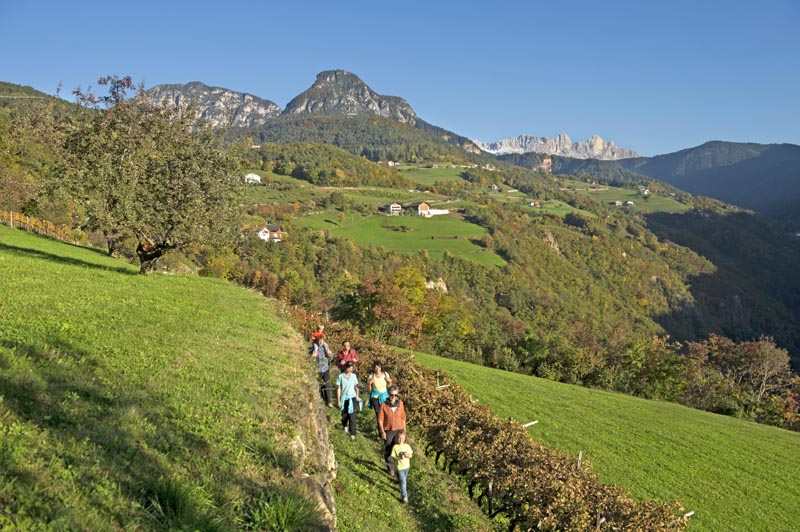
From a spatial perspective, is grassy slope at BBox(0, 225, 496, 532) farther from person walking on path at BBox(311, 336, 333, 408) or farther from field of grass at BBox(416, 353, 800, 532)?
field of grass at BBox(416, 353, 800, 532)

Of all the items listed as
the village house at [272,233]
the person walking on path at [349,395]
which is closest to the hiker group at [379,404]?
the person walking on path at [349,395]

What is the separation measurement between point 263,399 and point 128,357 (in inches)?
135

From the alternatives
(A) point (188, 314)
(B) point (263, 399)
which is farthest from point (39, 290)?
(B) point (263, 399)

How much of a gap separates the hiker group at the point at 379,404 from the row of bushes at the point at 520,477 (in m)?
2.04

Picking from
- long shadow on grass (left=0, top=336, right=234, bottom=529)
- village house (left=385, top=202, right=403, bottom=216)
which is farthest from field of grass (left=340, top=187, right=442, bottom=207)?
long shadow on grass (left=0, top=336, right=234, bottom=529)

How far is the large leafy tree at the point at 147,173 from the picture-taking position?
24656mm

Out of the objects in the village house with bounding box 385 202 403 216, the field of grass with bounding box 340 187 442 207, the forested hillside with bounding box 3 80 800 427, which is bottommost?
the forested hillside with bounding box 3 80 800 427

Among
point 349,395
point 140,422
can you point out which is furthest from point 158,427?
point 349,395

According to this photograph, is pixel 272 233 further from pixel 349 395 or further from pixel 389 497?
pixel 389 497

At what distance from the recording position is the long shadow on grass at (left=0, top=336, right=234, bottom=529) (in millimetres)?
5328

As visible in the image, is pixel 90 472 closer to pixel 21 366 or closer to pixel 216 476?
pixel 216 476

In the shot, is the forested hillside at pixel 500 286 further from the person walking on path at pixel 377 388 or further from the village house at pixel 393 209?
the person walking on path at pixel 377 388

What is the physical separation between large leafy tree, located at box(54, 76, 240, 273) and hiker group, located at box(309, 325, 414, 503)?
45.4ft

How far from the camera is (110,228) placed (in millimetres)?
24078
